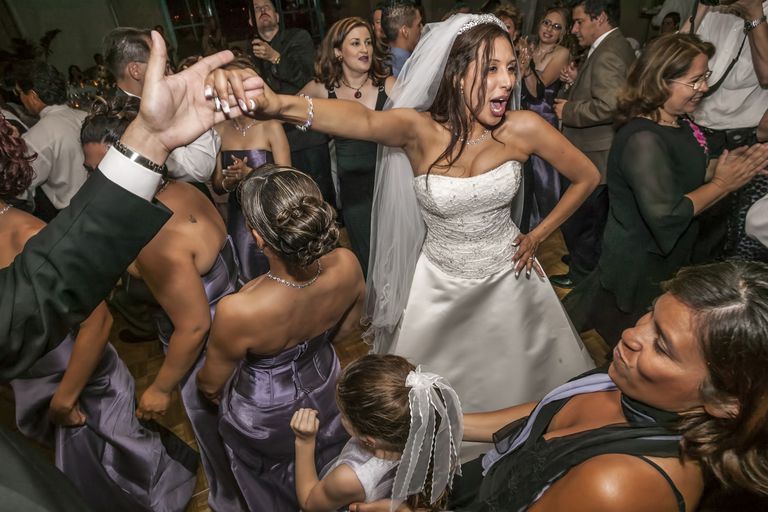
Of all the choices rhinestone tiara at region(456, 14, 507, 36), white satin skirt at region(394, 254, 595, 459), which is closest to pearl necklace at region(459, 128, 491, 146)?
rhinestone tiara at region(456, 14, 507, 36)

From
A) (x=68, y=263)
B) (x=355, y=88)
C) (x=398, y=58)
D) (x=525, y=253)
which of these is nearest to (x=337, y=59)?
(x=355, y=88)

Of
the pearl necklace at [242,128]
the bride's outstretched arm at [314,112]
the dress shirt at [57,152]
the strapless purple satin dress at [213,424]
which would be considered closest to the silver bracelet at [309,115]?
the bride's outstretched arm at [314,112]

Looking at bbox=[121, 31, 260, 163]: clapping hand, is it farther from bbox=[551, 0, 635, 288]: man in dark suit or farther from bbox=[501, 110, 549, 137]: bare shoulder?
bbox=[551, 0, 635, 288]: man in dark suit

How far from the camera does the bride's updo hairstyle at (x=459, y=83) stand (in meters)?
1.87

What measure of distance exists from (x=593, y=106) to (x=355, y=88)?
1.73 meters

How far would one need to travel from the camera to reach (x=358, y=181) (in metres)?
3.29

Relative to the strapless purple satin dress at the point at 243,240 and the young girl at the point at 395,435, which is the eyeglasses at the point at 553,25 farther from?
the young girl at the point at 395,435

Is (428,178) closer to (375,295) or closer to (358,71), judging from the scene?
(375,295)

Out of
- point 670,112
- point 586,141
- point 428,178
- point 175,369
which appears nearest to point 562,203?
point 670,112

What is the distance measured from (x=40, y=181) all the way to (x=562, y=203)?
3.34m

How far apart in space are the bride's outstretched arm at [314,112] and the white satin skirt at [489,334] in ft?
2.44

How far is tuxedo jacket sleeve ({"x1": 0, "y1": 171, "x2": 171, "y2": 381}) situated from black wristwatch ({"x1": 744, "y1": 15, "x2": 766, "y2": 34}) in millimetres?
3400

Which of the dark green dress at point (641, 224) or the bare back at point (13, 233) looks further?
the dark green dress at point (641, 224)

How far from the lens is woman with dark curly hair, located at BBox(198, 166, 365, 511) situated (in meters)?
1.34
